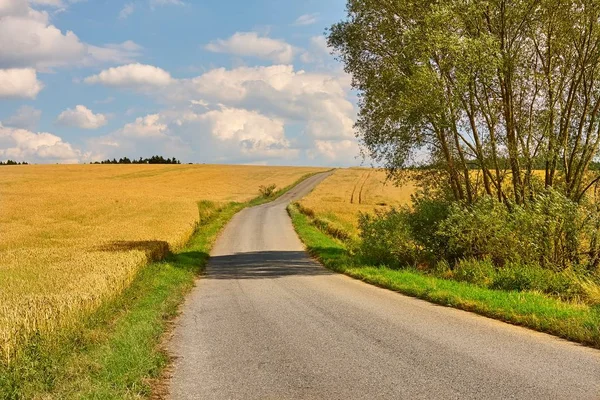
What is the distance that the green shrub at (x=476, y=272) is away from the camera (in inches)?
663

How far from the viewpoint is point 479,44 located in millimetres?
18609

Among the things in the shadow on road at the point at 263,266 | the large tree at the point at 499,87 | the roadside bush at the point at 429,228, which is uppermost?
the large tree at the point at 499,87

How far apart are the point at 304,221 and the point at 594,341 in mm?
36695

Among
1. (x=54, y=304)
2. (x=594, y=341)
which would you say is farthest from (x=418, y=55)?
(x=54, y=304)

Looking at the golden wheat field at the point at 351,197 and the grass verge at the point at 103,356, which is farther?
the golden wheat field at the point at 351,197

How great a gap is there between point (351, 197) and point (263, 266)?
177ft

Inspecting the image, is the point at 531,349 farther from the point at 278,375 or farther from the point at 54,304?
the point at 54,304

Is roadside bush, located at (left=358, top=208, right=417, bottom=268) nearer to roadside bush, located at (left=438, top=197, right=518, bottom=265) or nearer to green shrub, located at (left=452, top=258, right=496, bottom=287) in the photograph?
roadside bush, located at (left=438, top=197, right=518, bottom=265)

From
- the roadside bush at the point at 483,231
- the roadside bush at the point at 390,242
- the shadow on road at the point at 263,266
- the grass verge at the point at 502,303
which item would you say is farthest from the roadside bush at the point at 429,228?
the shadow on road at the point at 263,266

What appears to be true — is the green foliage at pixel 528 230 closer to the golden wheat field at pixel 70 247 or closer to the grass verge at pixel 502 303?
the grass verge at pixel 502 303

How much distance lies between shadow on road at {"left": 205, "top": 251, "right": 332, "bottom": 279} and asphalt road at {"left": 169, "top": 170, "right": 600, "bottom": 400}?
16.2 feet

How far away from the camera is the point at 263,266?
76.2 ft

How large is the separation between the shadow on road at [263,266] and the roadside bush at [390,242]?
2.30 meters

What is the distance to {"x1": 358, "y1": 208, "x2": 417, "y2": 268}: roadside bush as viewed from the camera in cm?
2180
